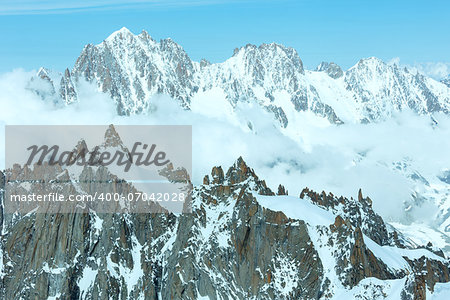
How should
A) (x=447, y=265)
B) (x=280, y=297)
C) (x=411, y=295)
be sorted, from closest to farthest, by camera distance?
(x=411, y=295) → (x=280, y=297) → (x=447, y=265)

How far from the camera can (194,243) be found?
194 m

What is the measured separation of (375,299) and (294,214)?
133 ft

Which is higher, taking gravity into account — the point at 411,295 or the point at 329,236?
the point at 329,236

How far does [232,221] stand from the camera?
191250 millimetres

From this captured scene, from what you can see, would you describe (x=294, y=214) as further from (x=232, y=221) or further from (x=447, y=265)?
(x=447, y=265)

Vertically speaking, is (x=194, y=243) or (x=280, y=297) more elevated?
(x=194, y=243)

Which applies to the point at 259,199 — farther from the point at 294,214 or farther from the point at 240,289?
the point at 240,289

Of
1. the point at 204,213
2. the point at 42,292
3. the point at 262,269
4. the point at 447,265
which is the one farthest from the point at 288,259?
the point at 42,292

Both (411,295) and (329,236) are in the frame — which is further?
(329,236)

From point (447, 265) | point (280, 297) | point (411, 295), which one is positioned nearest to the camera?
point (411, 295)

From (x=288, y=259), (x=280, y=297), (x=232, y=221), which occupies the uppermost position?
(x=232, y=221)

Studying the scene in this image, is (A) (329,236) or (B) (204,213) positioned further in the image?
(B) (204,213)

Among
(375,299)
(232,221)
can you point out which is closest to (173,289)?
(232,221)

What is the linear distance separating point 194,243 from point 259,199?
1112 inches
